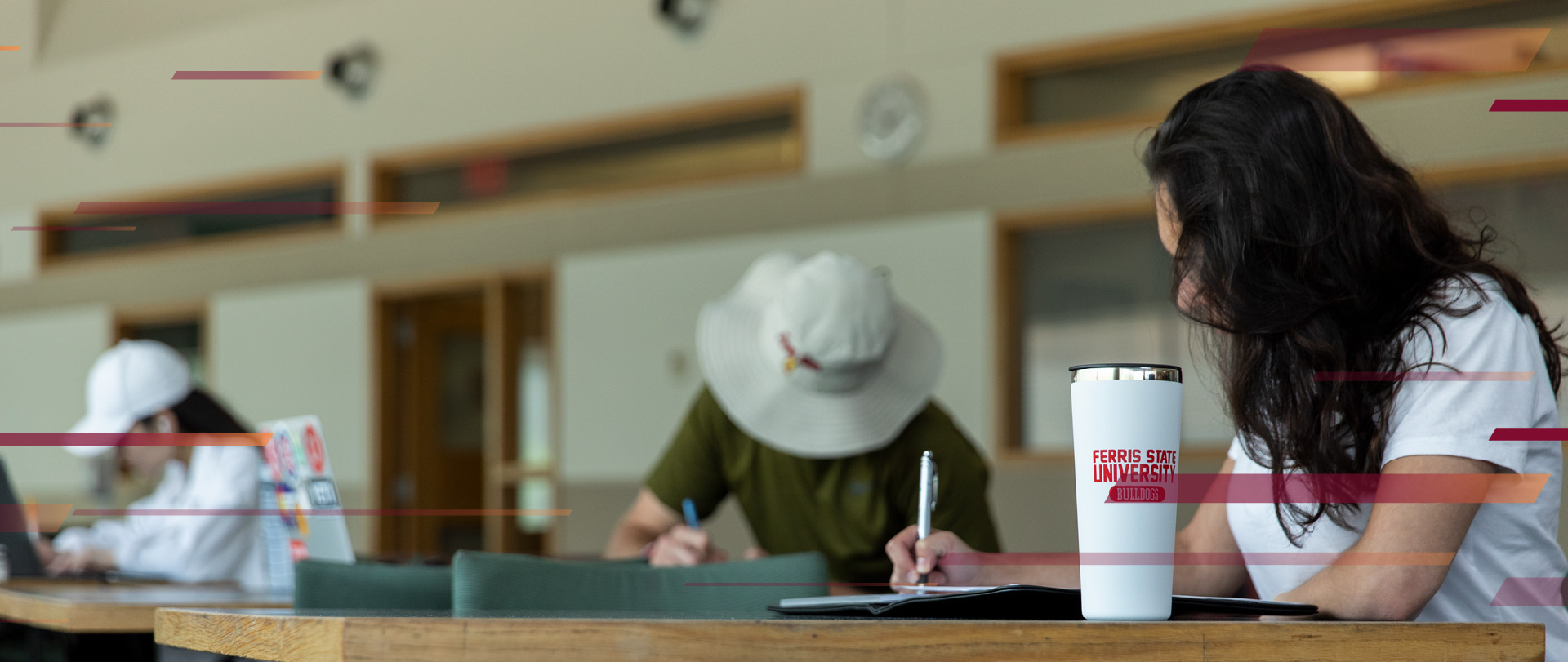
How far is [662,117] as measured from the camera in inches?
203

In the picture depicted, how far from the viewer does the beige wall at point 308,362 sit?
599 centimetres

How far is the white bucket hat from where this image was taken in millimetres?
1886

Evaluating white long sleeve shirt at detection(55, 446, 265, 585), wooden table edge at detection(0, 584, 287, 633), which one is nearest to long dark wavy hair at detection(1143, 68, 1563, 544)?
wooden table edge at detection(0, 584, 287, 633)

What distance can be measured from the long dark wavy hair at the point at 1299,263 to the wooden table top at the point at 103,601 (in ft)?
3.61

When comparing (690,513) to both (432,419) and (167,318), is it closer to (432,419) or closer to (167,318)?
Answer: (432,419)

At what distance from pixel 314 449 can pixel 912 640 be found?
3.99ft

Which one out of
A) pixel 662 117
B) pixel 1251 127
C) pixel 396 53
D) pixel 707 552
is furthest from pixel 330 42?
pixel 1251 127

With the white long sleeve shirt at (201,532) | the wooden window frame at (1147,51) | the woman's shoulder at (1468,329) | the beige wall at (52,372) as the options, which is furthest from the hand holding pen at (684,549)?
the beige wall at (52,372)

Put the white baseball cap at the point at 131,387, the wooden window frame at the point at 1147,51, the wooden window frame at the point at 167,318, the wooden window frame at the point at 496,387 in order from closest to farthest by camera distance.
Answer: the white baseball cap at the point at 131,387 < the wooden window frame at the point at 1147,51 < the wooden window frame at the point at 496,387 < the wooden window frame at the point at 167,318

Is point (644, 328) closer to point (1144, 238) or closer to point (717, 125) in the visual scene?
point (717, 125)

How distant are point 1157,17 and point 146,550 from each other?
309 centimetres

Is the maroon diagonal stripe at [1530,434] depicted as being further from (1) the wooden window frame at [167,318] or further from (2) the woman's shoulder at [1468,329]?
(1) the wooden window frame at [167,318]

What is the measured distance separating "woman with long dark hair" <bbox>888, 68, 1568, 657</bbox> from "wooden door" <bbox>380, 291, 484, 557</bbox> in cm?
517

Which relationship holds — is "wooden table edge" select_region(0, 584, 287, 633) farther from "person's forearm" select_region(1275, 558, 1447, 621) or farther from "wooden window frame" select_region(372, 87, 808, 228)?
"wooden window frame" select_region(372, 87, 808, 228)
